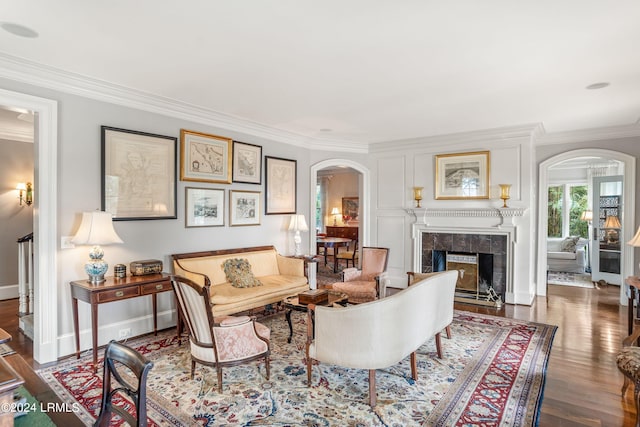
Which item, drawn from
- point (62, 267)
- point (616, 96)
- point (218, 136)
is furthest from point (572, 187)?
point (62, 267)

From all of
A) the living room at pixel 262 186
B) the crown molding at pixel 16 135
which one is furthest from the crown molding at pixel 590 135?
the crown molding at pixel 16 135

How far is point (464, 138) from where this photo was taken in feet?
19.4

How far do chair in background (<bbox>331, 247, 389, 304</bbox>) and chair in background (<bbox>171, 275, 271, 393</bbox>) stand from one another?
205 centimetres

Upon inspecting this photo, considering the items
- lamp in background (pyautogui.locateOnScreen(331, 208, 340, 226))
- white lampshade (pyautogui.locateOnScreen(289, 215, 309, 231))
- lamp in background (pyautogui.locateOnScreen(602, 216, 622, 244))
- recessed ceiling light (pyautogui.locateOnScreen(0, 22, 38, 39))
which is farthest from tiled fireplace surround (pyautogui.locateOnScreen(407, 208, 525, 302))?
lamp in background (pyautogui.locateOnScreen(331, 208, 340, 226))

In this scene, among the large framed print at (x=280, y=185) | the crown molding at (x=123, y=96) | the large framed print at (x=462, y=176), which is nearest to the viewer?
the crown molding at (x=123, y=96)

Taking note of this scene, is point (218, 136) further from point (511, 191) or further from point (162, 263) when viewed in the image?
point (511, 191)

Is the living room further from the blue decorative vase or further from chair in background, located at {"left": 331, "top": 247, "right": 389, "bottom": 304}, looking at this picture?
chair in background, located at {"left": 331, "top": 247, "right": 389, "bottom": 304}

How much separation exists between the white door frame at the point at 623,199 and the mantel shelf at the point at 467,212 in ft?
2.90

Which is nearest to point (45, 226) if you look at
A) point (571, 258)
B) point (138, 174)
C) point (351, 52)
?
point (138, 174)

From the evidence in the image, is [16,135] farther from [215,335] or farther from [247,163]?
[215,335]

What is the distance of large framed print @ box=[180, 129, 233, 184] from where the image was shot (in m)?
4.52

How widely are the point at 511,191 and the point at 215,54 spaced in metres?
4.72

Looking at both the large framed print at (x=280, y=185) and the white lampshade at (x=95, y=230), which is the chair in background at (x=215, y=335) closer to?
the white lampshade at (x=95, y=230)

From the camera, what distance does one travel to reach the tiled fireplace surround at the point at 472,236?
5582 mm
